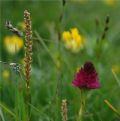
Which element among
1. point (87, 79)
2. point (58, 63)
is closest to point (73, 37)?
point (58, 63)

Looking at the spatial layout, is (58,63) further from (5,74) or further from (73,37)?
(5,74)

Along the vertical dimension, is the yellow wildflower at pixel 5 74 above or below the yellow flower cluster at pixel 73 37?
below

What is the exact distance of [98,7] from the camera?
708cm

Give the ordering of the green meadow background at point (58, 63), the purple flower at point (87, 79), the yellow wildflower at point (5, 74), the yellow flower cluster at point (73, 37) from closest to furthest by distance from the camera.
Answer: the purple flower at point (87, 79)
the green meadow background at point (58, 63)
the yellow flower cluster at point (73, 37)
the yellow wildflower at point (5, 74)

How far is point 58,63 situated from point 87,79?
1646 mm

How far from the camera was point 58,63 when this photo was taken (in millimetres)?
3480

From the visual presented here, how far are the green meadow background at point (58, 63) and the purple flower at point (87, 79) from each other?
28cm

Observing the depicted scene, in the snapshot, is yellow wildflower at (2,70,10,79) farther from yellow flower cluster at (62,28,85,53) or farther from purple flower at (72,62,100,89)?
purple flower at (72,62,100,89)

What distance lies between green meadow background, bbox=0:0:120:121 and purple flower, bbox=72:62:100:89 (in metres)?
0.28

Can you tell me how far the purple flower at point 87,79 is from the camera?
6.03ft

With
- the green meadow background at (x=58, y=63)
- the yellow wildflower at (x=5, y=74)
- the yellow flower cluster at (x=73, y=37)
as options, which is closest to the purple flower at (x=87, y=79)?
the green meadow background at (x=58, y=63)

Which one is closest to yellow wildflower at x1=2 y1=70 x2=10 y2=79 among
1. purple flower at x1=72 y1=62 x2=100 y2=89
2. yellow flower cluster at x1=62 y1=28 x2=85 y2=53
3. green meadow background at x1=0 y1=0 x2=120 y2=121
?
green meadow background at x1=0 y1=0 x2=120 y2=121

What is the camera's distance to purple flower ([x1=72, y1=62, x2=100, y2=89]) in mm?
1838

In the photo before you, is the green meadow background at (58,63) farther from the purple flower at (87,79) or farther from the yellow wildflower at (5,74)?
the purple flower at (87,79)
